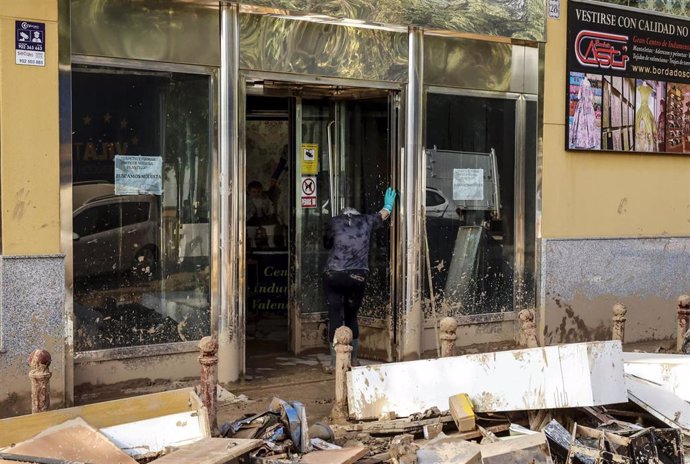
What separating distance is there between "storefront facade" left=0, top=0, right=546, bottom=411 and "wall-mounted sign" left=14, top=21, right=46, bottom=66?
0.06m

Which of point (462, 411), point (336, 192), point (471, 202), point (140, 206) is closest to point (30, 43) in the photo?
point (140, 206)

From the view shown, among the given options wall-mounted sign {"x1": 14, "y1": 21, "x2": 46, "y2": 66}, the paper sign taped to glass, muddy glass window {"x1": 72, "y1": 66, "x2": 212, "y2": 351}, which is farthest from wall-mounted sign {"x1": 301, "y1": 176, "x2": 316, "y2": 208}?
wall-mounted sign {"x1": 14, "y1": 21, "x2": 46, "y2": 66}

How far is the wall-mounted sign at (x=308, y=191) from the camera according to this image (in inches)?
418

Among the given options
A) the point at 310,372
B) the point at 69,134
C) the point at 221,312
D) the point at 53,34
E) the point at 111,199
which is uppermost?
the point at 53,34

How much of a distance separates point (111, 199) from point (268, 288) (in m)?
4.21

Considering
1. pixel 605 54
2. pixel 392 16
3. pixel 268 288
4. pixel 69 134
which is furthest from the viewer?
pixel 268 288

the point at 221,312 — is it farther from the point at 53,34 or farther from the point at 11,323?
the point at 53,34

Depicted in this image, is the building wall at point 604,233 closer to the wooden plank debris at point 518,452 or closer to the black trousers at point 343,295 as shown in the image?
the black trousers at point 343,295

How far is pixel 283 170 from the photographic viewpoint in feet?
41.3

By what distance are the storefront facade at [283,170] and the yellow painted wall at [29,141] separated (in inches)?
1.4

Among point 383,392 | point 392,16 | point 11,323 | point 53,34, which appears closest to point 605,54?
point 392,16

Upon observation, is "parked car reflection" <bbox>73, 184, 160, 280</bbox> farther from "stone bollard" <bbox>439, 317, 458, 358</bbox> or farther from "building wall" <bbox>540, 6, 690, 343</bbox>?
"building wall" <bbox>540, 6, 690, 343</bbox>

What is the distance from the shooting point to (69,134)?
7.99 meters

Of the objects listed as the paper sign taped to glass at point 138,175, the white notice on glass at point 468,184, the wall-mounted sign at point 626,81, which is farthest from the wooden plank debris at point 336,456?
the wall-mounted sign at point 626,81
